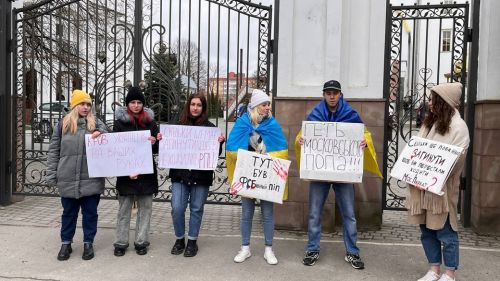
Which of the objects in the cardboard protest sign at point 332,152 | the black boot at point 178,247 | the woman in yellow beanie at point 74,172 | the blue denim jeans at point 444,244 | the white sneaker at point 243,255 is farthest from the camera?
the black boot at point 178,247

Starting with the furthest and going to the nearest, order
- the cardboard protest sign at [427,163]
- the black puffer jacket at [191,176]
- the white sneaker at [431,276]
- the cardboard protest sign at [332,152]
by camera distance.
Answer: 1. the black puffer jacket at [191,176]
2. the cardboard protest sign at [332,152]
3. the white sneaker at [431,276]
4. the cardboard protest sign at [427,163]

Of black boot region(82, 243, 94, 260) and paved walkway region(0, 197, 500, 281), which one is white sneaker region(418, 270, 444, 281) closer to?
paved walkway region(0, 197, 500, 281)

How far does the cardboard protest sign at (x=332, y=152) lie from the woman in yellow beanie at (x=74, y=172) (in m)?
2.21

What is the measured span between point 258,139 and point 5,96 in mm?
4562

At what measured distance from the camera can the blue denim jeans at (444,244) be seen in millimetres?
4254

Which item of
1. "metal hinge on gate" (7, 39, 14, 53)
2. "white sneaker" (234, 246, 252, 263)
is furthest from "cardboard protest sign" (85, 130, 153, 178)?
"metal hinge on gate" (7, 39, 14, 53)

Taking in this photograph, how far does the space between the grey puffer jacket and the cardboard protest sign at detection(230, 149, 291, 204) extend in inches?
60.3

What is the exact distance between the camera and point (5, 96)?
727 centimetres

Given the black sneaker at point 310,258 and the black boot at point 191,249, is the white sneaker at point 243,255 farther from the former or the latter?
the black sneaker at point 310,258

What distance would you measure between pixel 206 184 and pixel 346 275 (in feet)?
5.74

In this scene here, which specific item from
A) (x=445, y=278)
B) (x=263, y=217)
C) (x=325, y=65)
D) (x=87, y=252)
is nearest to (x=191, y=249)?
(x=263, y=217)

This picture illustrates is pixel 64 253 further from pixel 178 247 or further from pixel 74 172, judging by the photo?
pixel 178 247

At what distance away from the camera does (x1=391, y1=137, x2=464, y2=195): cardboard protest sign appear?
4.13 metres

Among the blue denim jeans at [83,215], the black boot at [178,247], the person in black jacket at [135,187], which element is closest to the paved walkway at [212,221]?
the black boot at [178,247]
